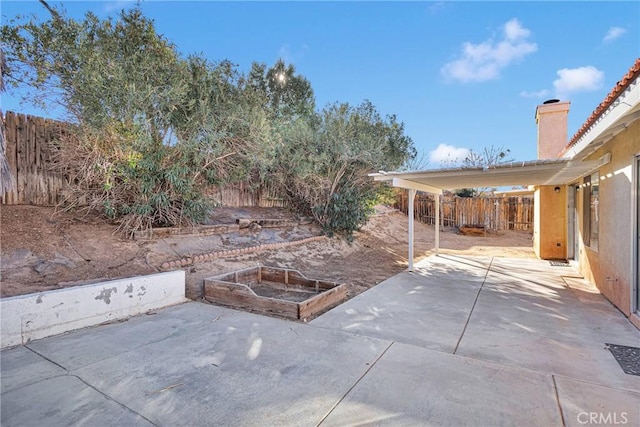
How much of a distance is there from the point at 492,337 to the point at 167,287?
193 inches

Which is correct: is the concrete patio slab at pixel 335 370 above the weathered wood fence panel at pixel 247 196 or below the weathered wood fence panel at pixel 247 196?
below

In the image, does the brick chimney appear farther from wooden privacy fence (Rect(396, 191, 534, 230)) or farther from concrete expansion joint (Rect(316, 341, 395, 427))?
concrete expansion joint (Rect(316, 341, 395, 427))

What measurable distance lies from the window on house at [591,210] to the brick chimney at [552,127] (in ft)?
11.9

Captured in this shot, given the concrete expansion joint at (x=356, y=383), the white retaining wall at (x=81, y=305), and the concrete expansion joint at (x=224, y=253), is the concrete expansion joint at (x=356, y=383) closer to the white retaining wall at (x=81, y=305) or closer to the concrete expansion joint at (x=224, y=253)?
the white retaining wall at (x=81, y=305)

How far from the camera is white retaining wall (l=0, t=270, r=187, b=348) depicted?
139 inches

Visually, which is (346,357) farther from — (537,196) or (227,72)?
(537,196)

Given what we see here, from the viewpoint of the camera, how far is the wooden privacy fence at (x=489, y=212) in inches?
696

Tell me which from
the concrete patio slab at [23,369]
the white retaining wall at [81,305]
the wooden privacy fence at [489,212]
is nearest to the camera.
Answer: the concrete patio slab at [23,369]

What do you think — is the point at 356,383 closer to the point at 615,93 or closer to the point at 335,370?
the point at 335,370

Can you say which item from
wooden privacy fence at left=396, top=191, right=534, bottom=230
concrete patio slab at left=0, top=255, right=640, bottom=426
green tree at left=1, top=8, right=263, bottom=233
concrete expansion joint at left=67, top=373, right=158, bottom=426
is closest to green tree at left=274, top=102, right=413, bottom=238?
green tree at left=1, top=8, right=263, bottom=233

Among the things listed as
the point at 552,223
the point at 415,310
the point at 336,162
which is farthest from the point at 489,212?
the point at 415,310

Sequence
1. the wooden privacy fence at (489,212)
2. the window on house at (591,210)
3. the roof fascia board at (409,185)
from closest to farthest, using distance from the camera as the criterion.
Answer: the window on house at (591,210)
the roof fascia board at (409,185)
the wooden privacy fence at (489,212)

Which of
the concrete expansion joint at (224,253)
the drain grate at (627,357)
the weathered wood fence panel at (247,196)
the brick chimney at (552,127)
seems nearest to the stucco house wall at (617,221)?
the drain grate at (627,357)

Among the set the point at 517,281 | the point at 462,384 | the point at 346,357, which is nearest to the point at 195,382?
the point at 346,357
